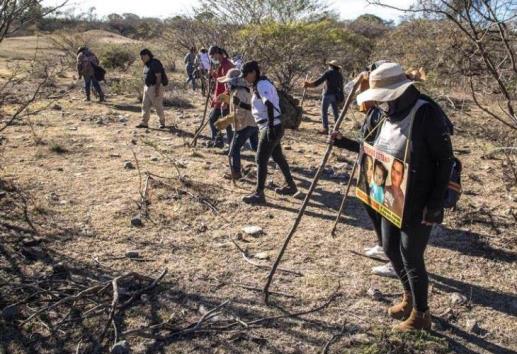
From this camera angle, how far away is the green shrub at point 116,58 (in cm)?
2022

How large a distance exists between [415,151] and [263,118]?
2821 millimetres

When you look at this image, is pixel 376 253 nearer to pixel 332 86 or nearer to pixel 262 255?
pixel 262 255

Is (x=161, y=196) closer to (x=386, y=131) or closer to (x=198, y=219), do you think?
(x=198, y=219)

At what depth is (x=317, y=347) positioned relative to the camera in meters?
3.20

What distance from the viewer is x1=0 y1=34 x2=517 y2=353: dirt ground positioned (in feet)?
10.7

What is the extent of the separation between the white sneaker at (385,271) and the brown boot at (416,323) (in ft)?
2.66

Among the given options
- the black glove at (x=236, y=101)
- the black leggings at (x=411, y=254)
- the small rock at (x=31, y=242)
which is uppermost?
the black glove at (x=236, y=101)

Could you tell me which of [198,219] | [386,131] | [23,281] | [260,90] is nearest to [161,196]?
[198,219]

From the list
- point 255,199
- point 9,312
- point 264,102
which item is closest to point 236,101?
point 264,102

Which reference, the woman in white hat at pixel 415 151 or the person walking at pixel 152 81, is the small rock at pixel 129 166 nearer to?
the person walking at pixel 152 81

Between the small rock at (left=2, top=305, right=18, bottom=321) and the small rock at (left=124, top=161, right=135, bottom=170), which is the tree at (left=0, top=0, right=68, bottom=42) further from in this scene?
the small rock at (left=124, top=161, right=135, bottom=170)

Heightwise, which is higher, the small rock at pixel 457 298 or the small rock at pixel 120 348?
the small rock at pixel 457 298

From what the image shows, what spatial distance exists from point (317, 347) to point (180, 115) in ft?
27.6

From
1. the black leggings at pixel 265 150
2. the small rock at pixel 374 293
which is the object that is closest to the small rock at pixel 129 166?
the black leggings at pixel 265 150
